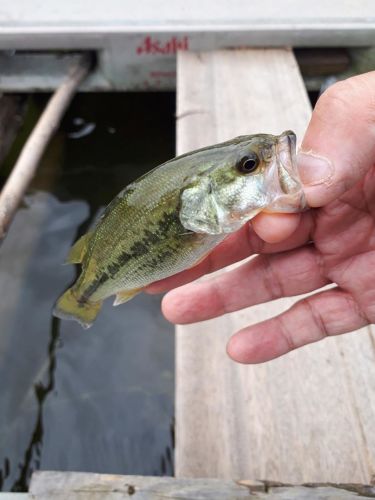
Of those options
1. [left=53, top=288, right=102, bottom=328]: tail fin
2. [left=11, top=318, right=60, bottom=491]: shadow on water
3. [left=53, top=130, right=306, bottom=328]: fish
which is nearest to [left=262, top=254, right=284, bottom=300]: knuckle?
[left=53, top=130, right=306, bottom=328]: fish

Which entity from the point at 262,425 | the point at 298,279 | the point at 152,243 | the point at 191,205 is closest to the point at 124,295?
the point at 152,243

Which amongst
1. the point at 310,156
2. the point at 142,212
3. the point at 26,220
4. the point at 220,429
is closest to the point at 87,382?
the point at 220,429

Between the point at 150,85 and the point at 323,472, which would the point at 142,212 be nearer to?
the point at 323,472

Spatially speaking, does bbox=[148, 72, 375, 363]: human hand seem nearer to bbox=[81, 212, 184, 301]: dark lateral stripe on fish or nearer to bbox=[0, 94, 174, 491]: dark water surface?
bbox=[81, 212, 184, 301]: dark lateral stripe on fish

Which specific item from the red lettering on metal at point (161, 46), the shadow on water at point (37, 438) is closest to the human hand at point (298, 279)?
the shadow on water at point (37, 438)

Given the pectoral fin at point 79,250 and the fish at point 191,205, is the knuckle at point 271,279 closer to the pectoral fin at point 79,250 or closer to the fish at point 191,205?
the fish at point 191,205

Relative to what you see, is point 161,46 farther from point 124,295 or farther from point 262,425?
point 262,425
